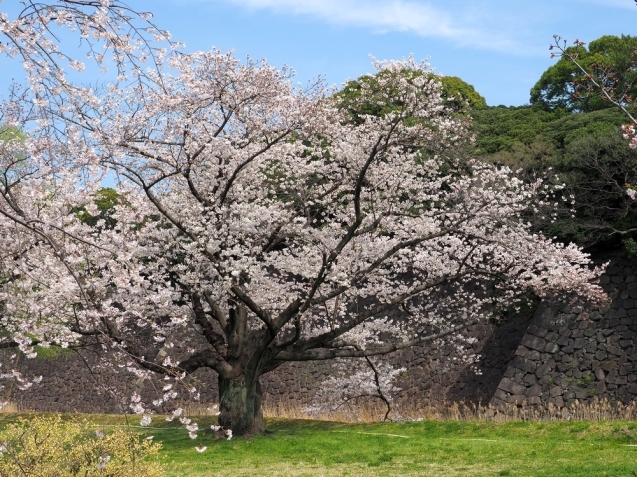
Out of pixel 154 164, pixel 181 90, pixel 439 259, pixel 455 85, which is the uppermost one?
pixel 455 85

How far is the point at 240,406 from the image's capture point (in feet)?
50.3

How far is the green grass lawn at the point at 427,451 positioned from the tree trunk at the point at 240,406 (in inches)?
17.6

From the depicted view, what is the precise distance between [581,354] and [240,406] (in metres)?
8.69

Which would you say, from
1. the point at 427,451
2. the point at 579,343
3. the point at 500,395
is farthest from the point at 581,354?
the point at 427,451

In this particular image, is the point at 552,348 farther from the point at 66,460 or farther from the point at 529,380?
the point at 66,460

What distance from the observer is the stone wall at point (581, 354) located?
17250mm

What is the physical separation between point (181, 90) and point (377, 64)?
372cm

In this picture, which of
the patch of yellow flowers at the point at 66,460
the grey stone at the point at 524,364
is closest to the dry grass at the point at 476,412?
the grey stone at the point at 524,364

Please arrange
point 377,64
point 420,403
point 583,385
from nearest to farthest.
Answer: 1. point 377,64
2. point 583,385
3. point 420,403

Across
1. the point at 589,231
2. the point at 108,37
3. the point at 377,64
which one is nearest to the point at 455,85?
the point at 589,231

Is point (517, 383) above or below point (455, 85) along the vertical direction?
below

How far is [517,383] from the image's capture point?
18266mm

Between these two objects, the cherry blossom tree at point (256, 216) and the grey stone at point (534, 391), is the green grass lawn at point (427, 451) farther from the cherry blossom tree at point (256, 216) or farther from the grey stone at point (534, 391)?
the grey stone at point (534, 391)

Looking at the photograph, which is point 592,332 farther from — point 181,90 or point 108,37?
point 108,37
